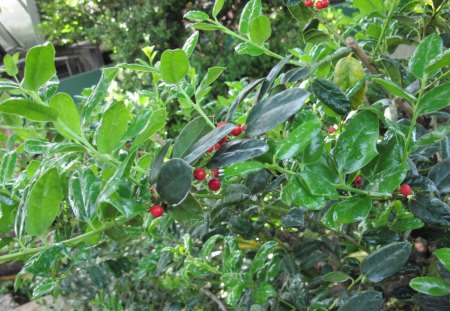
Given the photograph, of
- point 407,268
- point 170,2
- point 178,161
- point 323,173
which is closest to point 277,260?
point 407,268

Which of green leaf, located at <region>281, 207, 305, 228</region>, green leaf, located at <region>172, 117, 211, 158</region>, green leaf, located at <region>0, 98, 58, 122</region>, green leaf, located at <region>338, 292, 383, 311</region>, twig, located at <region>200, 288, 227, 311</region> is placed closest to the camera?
green leaf, located at <region>0, 98, 58, 122</region>

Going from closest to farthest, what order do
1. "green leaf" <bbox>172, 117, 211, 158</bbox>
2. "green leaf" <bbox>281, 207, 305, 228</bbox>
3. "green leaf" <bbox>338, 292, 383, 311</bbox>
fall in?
"green leaf" <bbox>172, 117, 211, 158</bbox> → "green leaf" <bbox>338, 292, 383, 311</bbox> → "green leaf" <bbox>281, 207, 305, 228</bbox>

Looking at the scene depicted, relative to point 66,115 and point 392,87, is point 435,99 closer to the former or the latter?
point 392,87

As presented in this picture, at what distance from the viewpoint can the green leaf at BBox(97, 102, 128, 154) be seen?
0.53m

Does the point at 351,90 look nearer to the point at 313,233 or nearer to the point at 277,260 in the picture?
the point at 277,260

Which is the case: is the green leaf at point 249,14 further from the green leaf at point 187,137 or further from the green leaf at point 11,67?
the green leaf at point 11,67

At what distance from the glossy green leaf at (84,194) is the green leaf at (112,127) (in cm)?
7

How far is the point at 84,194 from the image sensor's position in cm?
58

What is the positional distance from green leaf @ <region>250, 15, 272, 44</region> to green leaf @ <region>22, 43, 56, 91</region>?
0.33m

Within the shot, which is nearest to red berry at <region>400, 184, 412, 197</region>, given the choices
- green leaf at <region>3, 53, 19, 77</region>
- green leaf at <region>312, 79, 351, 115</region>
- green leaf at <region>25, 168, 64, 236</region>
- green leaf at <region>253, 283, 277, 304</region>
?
green leaf at <region>312, 79, 351, 115</region>

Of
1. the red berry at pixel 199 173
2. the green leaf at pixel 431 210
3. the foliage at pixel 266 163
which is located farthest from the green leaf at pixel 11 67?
the green leaf at pixel 431 210

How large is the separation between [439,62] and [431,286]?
1.01 ft

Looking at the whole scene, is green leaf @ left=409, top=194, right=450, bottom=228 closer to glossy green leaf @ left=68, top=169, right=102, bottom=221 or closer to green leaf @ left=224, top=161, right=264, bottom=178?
green leaf @ left=224, top=161, right=264, bottom=178

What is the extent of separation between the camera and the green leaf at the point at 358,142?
1.84 ft
